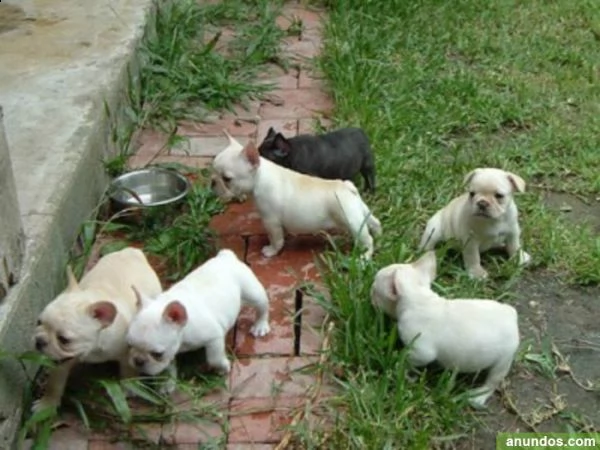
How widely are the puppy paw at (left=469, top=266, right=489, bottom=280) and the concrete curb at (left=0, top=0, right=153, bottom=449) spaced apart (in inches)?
56.5

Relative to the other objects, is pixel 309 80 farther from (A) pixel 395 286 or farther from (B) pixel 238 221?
(A) pixel 395 286

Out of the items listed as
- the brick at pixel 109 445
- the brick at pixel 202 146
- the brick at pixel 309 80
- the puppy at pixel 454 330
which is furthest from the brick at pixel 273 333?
the brick at pixel 309 80

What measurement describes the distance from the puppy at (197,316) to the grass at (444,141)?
12.8 inches

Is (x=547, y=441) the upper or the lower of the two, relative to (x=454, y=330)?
lower

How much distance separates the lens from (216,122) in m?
5.29

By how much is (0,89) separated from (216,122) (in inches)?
40.4

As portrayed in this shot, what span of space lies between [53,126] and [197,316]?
1349mm

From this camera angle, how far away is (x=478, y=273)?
13.4 ft

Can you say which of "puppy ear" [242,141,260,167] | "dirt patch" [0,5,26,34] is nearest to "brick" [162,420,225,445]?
"puppy ear" [242,141,260,167]

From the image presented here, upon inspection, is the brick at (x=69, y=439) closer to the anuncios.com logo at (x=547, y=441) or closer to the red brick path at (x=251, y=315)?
the red brick path at (x=251, y=315)

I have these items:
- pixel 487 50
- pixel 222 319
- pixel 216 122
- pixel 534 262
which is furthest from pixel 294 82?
pixel 222 319

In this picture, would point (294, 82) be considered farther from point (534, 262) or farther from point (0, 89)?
point (534, 262)

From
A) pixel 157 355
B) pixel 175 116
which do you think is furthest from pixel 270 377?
pixel 175 116

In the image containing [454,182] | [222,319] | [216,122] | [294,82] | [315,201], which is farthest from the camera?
[294,82]
